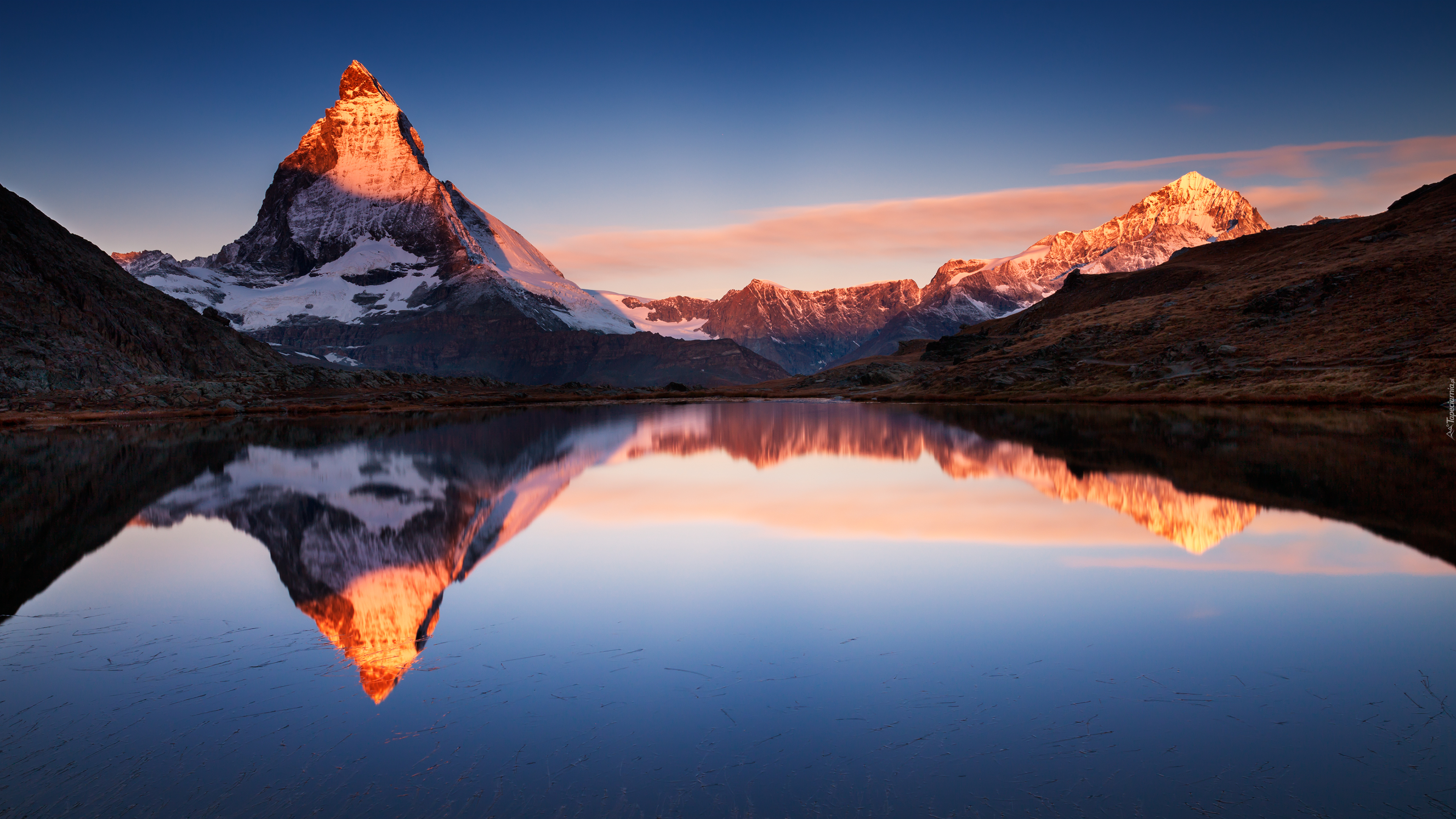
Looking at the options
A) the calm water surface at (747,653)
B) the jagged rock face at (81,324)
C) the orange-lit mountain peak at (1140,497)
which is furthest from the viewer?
the jagged rock face at (81,324)

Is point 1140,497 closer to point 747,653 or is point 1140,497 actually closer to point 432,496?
point 747,653

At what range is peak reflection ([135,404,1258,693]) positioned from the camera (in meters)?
15.7

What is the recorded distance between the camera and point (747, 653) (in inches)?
484

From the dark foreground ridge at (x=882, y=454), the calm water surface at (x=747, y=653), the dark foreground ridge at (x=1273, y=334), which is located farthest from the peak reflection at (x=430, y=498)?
the dark foreground ridge at (x=1273, y=334)

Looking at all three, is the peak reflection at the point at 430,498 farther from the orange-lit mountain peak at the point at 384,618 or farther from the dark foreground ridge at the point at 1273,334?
the dark foreground ridge at the point at 1273,334

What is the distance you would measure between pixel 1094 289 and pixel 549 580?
20278 cm

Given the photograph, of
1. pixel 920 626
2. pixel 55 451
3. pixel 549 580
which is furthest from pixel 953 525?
pixel 55 451

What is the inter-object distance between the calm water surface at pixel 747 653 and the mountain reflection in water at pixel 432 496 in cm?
20

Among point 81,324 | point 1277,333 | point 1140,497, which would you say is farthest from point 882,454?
point 81,324

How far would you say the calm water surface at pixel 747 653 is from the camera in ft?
27.4

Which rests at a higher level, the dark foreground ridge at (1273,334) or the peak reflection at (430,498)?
the dark foreground ridge at (1273,334)

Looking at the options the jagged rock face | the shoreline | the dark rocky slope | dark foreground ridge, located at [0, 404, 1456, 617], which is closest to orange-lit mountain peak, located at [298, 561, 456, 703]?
dark foreground ridge, located at [0, 404, 1456, 617]

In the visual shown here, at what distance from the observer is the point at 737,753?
8.97m

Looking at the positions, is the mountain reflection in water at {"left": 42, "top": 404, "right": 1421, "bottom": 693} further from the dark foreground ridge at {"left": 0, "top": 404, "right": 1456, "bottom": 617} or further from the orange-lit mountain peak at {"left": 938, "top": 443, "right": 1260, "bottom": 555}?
the dark foreground ridge at {"left": 0, "top": 404, "right": 1456, "bottom": 617}
